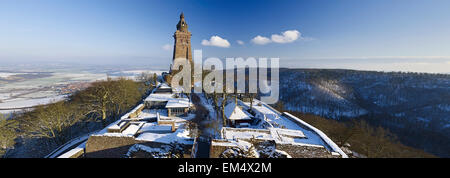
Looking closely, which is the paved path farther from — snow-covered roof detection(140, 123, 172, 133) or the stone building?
the stone building

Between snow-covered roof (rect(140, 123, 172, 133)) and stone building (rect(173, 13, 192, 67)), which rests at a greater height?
stone building (rect(173, 13, 192, 67))

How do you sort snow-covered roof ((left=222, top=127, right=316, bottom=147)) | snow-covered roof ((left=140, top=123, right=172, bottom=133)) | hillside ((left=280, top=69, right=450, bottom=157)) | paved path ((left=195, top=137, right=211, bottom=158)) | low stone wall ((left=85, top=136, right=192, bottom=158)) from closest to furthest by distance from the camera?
paved path ((left=195, top=137, right=211, bottom=158)), low stone wall ((left=85, top=136, right=192, bottom=158)), snow-covered roof ((left=222, top=127, right=316, bottom=147)), snow-covered roof ((left=140, top=123, right=172, bottom=133)), hillside ((left=280, top=69, right=450, bottom=157))

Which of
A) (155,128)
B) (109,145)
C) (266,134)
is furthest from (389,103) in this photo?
(109,145)

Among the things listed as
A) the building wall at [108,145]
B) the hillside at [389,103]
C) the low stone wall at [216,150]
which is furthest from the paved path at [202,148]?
the hillside at [389,103]

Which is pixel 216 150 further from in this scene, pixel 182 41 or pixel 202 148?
pixel 182 41

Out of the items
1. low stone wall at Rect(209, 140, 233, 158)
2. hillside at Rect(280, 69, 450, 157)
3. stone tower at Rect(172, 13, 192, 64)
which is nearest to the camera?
low stone wall at Rect(209, 140, 233, 158)

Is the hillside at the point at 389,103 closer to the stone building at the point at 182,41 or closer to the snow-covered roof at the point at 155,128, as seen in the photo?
the stone building at the point at 182,41

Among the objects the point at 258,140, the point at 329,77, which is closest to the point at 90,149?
the point at 258,140

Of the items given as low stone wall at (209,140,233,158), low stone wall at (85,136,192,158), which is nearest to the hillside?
low stone wall at (209,140,233,158)
